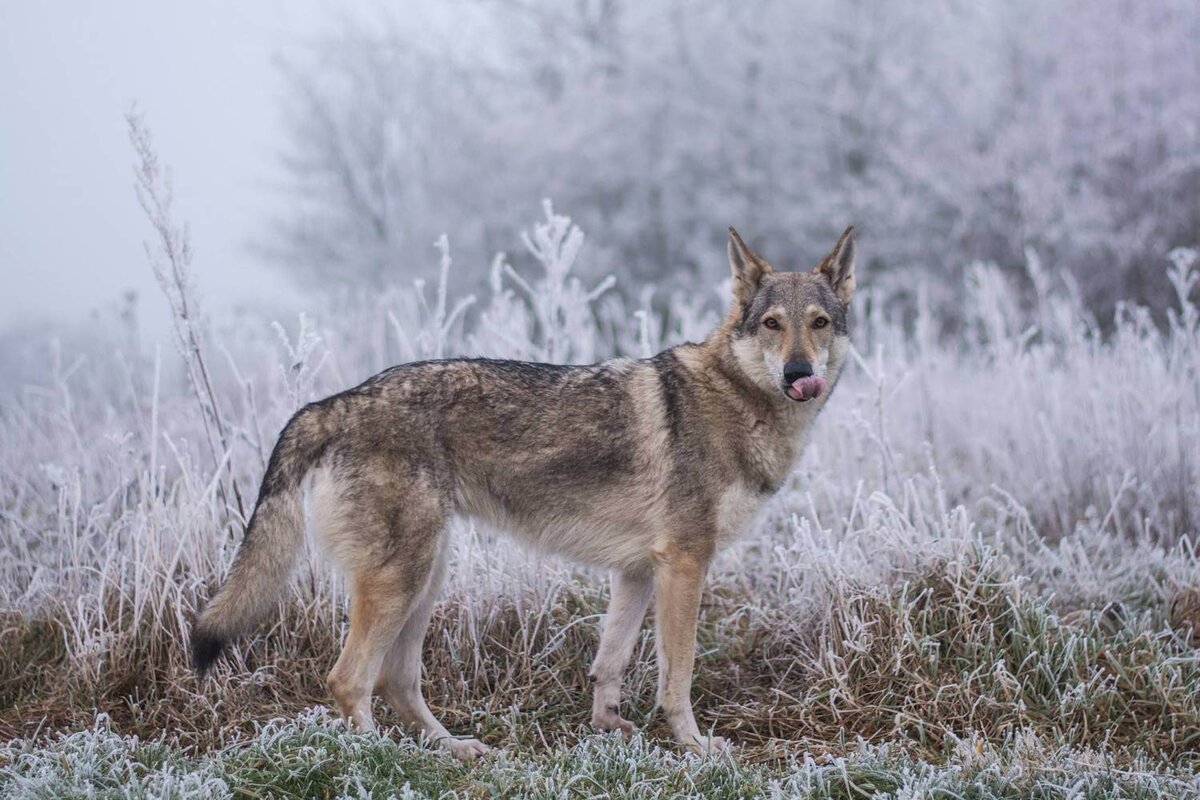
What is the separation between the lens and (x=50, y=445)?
7805 millimetres

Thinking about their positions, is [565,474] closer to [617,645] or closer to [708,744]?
[617,645]

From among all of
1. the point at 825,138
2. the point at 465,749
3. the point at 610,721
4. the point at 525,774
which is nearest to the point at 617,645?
the point at 610,721

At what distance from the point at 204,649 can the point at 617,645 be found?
5.31ft

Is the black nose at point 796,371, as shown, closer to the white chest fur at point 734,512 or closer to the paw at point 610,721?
the white chest fur at point 734,512

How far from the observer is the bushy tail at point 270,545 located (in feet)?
12.2

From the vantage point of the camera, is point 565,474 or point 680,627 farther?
point 565,474

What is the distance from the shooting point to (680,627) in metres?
4.13

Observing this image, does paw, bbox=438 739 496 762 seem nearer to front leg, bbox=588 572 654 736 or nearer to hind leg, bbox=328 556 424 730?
hind leg, bbox=328 556 424 730

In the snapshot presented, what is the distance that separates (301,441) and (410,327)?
5103 mm

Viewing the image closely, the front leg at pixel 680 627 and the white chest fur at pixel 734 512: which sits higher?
the white chest fur at pixel 734 512

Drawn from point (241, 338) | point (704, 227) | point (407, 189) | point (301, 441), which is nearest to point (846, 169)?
point (704, 227)

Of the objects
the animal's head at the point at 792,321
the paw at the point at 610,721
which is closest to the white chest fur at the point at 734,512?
the animal's head at the point at 792,321

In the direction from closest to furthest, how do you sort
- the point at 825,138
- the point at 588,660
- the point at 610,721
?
the point at 610,721
the point at 588,660
the point at 825,138

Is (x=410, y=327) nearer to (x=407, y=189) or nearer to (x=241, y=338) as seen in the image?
(x=241, y=338)
